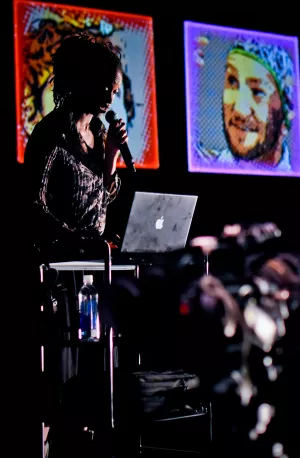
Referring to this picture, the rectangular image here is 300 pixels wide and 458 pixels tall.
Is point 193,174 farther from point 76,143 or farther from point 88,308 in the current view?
point 76,143

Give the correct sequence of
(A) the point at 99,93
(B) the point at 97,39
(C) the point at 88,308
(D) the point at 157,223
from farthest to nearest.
A: (B) the point at 97,39
(C) the point at 88,308
(A) the point at 99,93
(D) the point at 157,223

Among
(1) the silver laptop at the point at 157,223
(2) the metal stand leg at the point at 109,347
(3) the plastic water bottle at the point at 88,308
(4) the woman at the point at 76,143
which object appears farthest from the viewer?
(3) the plastic water bottle at the point at 88,308

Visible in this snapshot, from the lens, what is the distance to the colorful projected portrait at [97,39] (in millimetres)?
3594

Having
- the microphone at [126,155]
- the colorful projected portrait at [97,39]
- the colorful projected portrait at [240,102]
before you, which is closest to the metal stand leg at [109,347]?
the microphone at [126,155]

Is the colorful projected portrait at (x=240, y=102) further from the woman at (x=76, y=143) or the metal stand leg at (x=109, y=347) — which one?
the metal stand leg at (x=109, y=347)

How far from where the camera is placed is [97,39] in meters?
3.79

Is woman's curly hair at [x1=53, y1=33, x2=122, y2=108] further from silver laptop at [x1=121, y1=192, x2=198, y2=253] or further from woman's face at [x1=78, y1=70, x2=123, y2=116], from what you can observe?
silver laptop at [x1=121, y1=192, x2=198, y2=253]

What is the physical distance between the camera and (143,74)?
3.96 meters

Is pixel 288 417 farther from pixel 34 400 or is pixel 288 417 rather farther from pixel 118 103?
pixel 118 103

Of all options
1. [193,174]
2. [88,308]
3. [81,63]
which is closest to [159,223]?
[81,63]

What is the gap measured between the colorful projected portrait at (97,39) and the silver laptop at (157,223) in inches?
54.9

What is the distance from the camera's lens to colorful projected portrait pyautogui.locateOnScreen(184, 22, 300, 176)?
162 inches

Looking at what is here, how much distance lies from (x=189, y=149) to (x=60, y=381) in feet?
6.84

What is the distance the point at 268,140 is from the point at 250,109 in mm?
219
